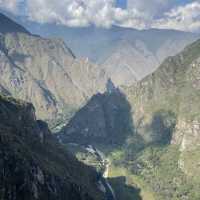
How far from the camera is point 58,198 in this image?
17875 cm

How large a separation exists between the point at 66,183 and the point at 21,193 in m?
47.6

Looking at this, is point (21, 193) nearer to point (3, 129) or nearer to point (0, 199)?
point (0, 199)

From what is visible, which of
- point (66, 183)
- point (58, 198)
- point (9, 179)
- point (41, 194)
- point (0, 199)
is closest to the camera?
point (0, 199)

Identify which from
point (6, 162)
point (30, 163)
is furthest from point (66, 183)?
point (6, 162)

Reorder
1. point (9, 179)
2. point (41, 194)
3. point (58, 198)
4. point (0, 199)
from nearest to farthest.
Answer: point (0, 199) < point (9, 179) < point (41, 194) < point (58, 198)

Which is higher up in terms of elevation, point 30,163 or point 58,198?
point 30,163

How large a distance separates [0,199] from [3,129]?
173 feet

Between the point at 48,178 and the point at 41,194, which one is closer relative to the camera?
the point at 41,194

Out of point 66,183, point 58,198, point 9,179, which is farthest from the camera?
point 66,183

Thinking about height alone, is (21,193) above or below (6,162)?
below

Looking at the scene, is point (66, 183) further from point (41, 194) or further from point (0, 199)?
point (0, 199)

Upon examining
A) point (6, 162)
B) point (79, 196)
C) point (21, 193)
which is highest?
point (6, 162)

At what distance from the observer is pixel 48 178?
593ft

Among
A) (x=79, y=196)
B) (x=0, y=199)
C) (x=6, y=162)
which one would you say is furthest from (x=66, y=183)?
(x=0, y=199)
